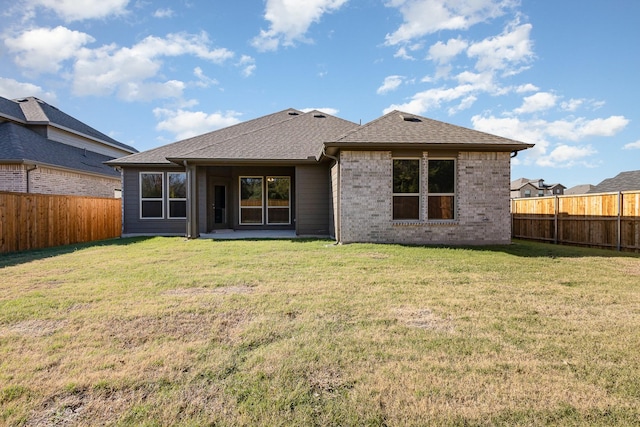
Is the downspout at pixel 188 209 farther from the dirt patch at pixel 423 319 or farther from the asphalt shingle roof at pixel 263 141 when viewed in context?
the dirt patch at pixel 423 319

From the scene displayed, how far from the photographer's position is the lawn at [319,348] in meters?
2.43

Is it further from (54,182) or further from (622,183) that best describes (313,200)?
(622,183)

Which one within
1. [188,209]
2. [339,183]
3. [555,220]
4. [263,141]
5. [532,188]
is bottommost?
[555,220]

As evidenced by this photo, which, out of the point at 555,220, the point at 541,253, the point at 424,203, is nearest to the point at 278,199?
the point at 424,203

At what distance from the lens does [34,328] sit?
3959 millimetres

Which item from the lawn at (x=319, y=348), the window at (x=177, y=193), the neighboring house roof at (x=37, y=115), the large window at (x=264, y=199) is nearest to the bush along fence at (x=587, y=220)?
the lawn at (x=319, y=348)

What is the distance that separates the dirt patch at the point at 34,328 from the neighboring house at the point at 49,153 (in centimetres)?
1377

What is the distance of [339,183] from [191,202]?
5.63m

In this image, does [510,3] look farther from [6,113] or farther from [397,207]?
[6,113]

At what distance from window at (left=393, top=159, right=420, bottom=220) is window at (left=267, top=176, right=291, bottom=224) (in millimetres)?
6094

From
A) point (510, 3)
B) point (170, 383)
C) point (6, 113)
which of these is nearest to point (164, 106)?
point (6, 113)

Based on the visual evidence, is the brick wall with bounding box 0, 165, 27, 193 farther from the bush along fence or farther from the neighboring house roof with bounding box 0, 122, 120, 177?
the bush along fence

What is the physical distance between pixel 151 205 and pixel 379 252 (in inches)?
396

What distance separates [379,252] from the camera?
9.32 m
